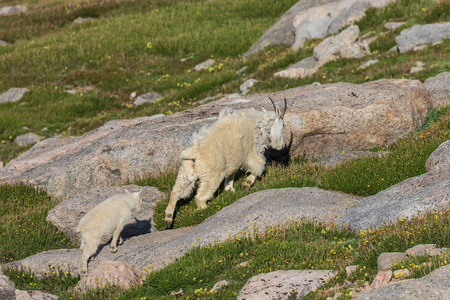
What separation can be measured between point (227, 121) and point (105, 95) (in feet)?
59.7

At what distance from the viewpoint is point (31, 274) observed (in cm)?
1022

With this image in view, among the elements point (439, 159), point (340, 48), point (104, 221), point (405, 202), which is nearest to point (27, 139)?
point (340, 48)

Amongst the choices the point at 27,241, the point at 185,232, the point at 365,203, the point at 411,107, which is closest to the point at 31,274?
the point at 27,241

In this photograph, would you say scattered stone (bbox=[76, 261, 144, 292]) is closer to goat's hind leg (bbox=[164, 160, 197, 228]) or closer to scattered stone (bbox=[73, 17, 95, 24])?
goat's hind leg (bbox=[164, 160, 197, 228])

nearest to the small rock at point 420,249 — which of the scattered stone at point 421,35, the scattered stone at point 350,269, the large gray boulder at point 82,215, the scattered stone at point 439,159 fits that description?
the scattered stone at point 350,269

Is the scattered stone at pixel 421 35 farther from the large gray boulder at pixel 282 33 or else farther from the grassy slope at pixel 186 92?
the large gray boulder at pixel 282 33

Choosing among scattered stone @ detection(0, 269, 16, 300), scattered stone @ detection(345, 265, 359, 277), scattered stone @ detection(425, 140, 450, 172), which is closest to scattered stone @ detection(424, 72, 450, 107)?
scattered stone @ detection(425, 140, 450, 172)

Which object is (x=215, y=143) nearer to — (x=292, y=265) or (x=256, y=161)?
(x=256, y=161)

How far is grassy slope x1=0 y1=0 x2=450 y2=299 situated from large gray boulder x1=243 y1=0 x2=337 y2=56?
56.0 inches

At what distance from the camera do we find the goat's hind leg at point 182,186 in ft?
37.8

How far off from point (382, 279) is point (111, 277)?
4473mm

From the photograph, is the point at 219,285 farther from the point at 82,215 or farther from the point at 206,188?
the point at 82,215

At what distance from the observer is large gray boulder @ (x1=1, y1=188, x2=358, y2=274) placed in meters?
9.97

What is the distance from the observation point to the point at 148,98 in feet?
93.1
